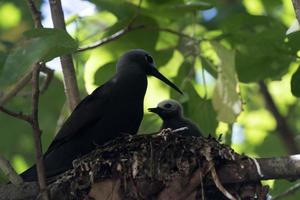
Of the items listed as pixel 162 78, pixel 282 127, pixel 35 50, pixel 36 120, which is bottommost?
pixel 282 127

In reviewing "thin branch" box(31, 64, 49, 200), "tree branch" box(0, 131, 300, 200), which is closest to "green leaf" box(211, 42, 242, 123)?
"tree branch" box(0, 131, 300, 200)

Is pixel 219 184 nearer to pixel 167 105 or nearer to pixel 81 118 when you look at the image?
pixel 81 118

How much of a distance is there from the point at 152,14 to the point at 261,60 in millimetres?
991

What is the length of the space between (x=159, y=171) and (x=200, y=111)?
1743 mm

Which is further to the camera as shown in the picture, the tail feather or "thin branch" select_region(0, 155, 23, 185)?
the tail feather

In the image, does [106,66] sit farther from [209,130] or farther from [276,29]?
[276,29]

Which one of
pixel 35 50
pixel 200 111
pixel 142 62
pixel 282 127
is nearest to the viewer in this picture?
pixel 35 50

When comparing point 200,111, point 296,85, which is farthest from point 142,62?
point 296,85

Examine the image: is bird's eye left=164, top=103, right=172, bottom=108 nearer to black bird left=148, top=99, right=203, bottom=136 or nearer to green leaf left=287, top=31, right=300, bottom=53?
black bird left=148, top=99, right=203, bottom=136

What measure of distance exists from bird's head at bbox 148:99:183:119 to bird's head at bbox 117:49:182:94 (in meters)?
0.13

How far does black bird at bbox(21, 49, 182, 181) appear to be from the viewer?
623 centimetres

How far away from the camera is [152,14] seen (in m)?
6.59

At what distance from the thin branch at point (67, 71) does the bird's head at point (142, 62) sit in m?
0.72

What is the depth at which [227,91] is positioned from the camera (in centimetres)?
661
